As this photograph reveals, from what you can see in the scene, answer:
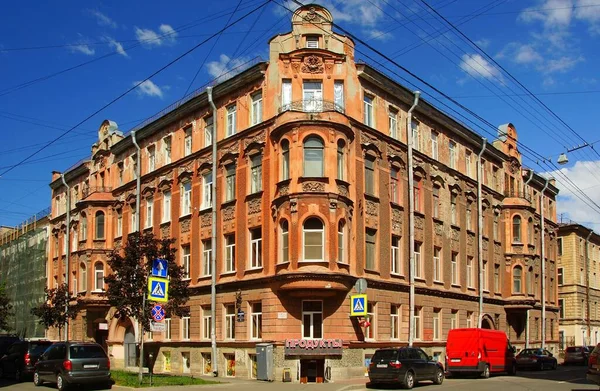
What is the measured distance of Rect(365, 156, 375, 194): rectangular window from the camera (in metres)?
34.9

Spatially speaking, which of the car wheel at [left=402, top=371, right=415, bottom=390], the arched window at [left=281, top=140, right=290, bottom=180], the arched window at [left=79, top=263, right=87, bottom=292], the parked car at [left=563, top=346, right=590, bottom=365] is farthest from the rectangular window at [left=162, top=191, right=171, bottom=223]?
the parked car at [left=563, top=346, right=590, bottom=365]

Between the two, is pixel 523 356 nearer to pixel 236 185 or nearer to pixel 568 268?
pixel 236 185

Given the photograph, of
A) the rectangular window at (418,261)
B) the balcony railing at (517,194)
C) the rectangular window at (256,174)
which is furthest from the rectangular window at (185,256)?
the balcony railing at (517,194)

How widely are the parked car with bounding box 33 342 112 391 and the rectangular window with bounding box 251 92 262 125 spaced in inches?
545

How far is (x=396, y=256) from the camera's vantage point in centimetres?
3691

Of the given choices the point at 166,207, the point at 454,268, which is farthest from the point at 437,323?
the point at 166,207

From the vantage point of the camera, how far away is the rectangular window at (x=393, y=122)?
37.4m

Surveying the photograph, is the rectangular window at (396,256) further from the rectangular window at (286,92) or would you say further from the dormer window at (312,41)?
the dormer window at (312,41)

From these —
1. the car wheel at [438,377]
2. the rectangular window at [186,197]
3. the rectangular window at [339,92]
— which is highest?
the rectangular window at [339,92]

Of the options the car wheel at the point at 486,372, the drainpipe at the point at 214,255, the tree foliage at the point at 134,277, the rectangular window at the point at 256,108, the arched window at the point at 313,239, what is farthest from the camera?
the rectangular window at the point at 256,108

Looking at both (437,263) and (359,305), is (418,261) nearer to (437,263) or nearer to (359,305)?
(437,263)

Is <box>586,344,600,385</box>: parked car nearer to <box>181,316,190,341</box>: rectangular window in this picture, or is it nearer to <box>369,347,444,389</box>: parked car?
<box>369,347,444,389</box>: parked car

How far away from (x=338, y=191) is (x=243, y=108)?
732 cm

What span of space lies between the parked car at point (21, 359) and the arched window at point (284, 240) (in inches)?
460
